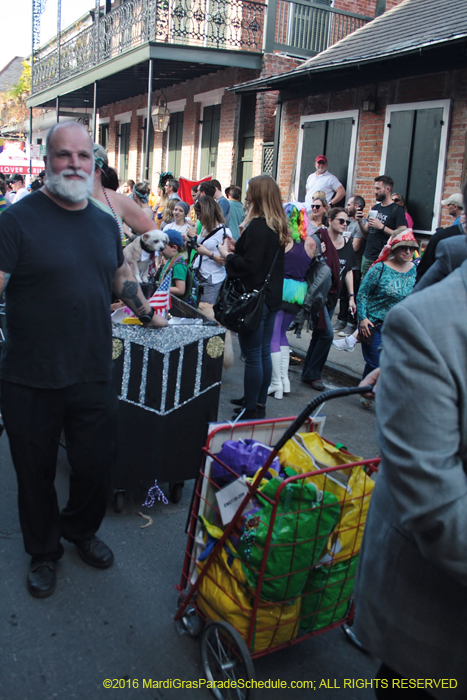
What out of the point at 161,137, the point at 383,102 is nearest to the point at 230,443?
the point at 383,102

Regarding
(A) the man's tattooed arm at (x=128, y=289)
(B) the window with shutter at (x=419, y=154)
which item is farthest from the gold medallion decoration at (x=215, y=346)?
(B) the window with shutter at (x=419, y=154)

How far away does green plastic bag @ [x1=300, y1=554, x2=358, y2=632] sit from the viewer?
238 cm

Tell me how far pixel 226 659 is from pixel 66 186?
79.8 inches

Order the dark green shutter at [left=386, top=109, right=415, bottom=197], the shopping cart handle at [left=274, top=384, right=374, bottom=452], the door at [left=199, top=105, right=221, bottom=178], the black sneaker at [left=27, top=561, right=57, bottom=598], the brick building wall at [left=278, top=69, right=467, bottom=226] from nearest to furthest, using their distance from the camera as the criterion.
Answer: the shopping cart handle at [left=274, top=384, right=374, bottom=452] < the black sneaker at [left=27, top=561, right=57, bottom=598] < the brick building wall at [left=278, top=69, right=467, bottom=226] < the dark green shutter at [left=386, top=109, right=415, bottom=197] < the door at [left=199, top=105, right=221, bottom=178]

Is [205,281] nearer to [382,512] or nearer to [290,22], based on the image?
[382,512]

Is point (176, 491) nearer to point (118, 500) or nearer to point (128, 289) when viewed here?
point (118, 500)

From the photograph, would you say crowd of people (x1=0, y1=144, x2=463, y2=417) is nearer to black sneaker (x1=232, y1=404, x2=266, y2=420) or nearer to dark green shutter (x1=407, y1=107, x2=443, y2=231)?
black sneaker (x1=232, y1=404, x2=266, y2=420)

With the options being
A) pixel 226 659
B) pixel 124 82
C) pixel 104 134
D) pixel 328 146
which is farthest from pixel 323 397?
pixel 104 134

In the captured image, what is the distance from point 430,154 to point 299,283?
16.4 feet

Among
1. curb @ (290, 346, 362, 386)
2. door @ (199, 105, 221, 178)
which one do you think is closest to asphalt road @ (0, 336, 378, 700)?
curb @ (290, 346, 362, 386)

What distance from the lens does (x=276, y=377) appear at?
628cm

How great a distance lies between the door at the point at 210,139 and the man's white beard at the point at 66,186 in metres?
13.7

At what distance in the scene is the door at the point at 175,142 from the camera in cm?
1803

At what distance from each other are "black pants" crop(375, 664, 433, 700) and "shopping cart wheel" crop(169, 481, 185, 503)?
230cm
